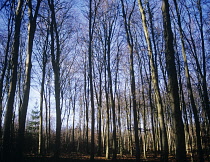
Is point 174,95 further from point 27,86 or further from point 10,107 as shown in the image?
point 27,86

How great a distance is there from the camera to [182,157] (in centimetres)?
486

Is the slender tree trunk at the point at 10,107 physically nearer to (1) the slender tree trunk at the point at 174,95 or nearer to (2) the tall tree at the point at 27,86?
(2) the tall tree at the point at 27,86

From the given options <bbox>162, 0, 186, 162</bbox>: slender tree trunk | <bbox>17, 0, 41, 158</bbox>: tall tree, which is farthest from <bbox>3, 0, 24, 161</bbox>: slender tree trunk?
<bbox>162, 0, 186, 162</bbox>: slender tree trunk

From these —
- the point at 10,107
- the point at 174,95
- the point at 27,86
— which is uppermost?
the point at 27,86

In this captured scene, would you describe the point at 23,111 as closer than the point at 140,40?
Yes

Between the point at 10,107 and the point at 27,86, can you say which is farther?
the point at 27,86

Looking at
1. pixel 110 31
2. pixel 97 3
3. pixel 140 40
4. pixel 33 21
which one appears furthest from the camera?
pixel 140 40

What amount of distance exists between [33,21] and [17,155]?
6.88 meters

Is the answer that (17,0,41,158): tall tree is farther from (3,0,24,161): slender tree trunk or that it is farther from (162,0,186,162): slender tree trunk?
(162,0,186,162): slender tree trunk

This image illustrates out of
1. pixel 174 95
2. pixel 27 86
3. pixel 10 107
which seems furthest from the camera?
pixel 27 86

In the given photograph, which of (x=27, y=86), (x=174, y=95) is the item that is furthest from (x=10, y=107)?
(x=174, y=95)

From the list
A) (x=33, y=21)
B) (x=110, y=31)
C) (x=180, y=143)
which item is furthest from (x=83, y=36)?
(x=180, y=143)

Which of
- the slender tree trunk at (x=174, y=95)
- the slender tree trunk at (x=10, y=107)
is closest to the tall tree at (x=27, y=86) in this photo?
the slender tree trunk at (x=10, y=107)

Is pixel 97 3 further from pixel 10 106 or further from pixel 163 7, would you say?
pixel 10 106
